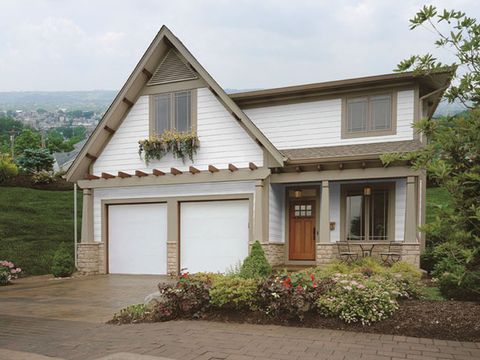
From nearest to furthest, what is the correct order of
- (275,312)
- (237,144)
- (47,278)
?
(275,312) < (237,144) < (47,278)

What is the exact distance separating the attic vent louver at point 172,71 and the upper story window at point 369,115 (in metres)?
5.20

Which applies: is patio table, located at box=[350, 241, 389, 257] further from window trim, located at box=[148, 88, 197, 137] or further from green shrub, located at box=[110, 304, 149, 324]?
green shrub, located at box=[110, 304, 149, 324]

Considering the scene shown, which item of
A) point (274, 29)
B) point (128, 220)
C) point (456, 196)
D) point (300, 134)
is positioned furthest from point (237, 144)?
point (274, 29)

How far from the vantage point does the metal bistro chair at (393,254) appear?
12820 millimetres

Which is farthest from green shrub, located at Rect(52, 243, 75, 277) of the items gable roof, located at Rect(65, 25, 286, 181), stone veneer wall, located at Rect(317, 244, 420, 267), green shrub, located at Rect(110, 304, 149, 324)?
stone veneer wall, located at Rect(317, 244, 420, 267)

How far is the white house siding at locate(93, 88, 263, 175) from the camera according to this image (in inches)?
553

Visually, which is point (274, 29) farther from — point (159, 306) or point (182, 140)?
point (159, 306)

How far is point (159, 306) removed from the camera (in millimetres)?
7750

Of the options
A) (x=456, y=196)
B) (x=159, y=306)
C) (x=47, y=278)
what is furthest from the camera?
(x=47, y=278)

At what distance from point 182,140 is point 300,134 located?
13.2 ft

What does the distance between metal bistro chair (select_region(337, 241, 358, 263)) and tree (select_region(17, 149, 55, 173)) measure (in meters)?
22.9

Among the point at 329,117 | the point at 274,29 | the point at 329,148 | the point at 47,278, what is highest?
the point at 274,29

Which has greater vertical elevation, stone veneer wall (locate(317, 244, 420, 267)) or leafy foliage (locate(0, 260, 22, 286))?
stone veneer wall (locate(317, 244, 420, 267))

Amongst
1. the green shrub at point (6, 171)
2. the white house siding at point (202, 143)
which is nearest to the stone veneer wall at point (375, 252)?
the white house siding at point (202, 143)
